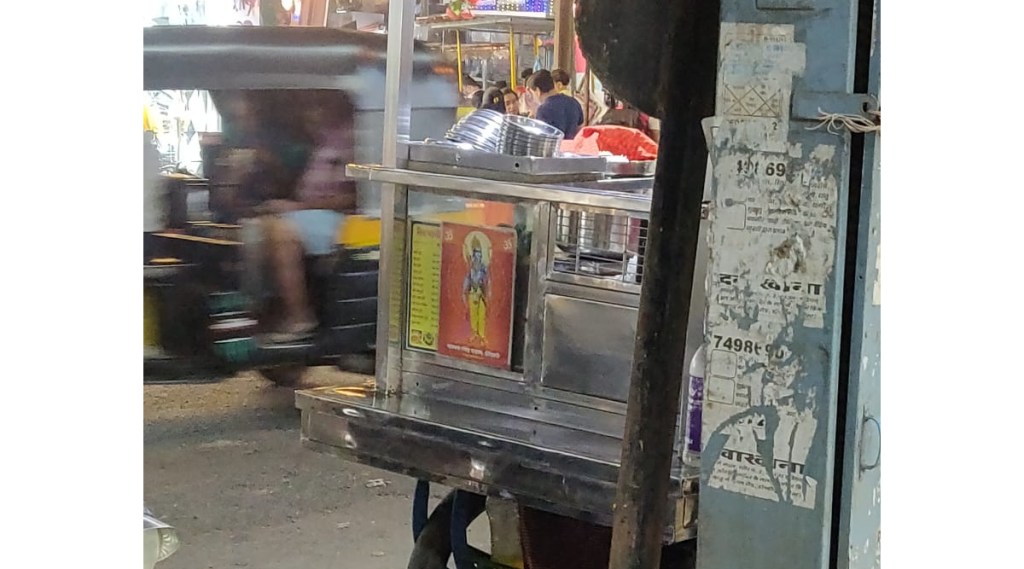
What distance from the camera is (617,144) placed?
352 centimetres

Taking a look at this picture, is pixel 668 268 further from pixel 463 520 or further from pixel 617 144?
pixel 617 144

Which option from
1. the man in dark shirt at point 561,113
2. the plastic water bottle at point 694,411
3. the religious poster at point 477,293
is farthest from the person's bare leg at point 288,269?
the plastic water bottle at point 694,411

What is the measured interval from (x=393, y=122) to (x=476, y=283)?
1.57ft

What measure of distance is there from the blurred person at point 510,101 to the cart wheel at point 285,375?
9.56ft

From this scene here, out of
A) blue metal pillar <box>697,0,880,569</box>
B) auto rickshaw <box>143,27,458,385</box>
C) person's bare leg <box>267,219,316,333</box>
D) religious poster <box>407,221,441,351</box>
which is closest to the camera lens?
blue metal pillar <box>697,0,880,569</box>

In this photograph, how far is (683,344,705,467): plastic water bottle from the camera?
2256 millimetres

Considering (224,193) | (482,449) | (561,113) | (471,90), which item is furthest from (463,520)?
(471,90)

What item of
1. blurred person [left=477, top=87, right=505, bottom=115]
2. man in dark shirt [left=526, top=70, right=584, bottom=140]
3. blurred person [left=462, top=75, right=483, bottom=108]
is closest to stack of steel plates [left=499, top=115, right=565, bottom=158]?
man in dark shirt [left=526, top=70, right=584, bottom=140]

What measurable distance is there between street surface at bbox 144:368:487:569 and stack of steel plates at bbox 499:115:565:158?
6.37 feet

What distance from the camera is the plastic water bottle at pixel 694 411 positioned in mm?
2256

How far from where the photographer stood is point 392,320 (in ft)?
9.96

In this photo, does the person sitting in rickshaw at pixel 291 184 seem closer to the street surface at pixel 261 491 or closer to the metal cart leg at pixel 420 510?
the street surface at pixel 261 491

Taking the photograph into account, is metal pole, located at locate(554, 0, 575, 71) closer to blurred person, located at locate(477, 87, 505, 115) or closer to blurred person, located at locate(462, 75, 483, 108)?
blurred person, located at locate(462, 75, 483, 108)
